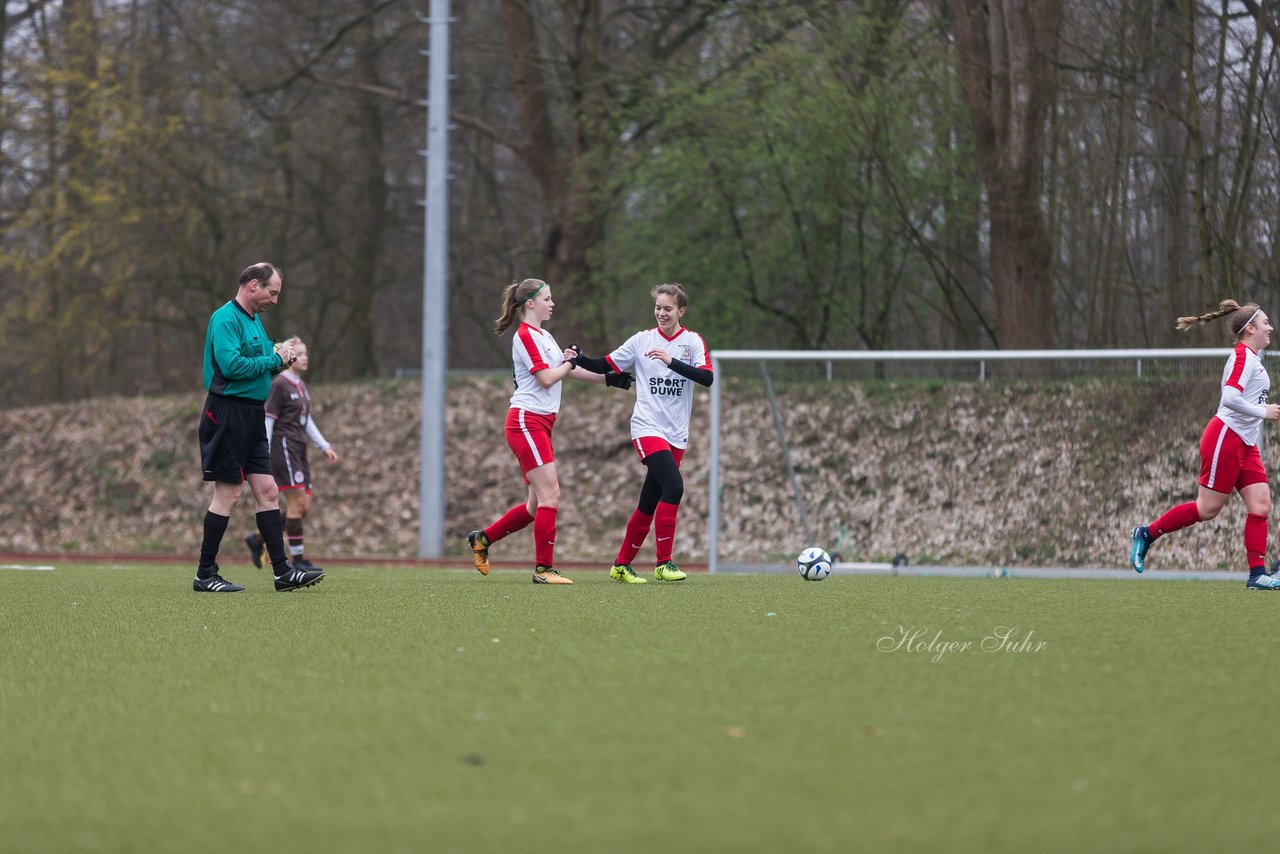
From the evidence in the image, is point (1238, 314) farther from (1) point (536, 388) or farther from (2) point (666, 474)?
(1) point (536, 388)

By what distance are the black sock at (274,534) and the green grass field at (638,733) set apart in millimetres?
1746

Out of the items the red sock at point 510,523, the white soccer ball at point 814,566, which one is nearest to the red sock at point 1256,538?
the white soccer ball at point 814,566

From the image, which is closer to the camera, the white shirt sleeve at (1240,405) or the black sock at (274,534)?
the black sock at (274,534)

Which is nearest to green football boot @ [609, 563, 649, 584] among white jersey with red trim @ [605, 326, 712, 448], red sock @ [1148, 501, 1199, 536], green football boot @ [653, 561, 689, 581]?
green football boot @ [653, 561, 689, 581]

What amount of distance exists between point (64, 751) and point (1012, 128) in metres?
14.5

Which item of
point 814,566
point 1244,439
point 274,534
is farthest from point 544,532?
point 1244,439

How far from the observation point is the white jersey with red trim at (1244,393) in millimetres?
9641

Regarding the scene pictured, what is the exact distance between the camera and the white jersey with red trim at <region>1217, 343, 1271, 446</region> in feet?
31.6

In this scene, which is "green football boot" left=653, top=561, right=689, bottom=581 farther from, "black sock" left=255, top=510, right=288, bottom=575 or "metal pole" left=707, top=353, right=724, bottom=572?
"metal pole" left=707, top=353, right=724, bottom=572

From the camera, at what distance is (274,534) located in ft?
30.5

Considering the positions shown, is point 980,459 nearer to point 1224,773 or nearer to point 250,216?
point 1224,773

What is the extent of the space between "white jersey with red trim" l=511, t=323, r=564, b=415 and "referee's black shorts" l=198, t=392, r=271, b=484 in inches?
64.7

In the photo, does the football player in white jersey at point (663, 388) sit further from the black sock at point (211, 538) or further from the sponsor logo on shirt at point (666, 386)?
the black sock at point (211, 538)

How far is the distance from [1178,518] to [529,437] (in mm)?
4639
